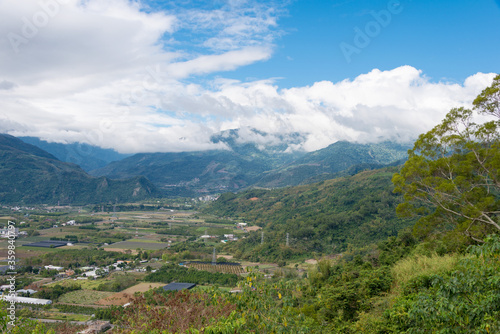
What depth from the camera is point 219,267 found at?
46.2 metres

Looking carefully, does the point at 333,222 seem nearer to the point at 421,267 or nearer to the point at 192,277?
the point at 192,277

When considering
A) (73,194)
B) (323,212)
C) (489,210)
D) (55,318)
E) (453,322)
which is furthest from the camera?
(73,194)

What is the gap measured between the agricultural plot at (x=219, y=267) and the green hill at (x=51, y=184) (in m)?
106

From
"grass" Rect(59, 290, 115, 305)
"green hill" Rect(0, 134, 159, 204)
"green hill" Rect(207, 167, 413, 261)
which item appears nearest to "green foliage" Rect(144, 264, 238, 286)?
"grass" Rect(59, 290, 115, 305)

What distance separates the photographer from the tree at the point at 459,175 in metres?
13.5

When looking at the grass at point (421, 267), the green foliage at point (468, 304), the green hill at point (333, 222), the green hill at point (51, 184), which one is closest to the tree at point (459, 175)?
the grass at point (421, 267)

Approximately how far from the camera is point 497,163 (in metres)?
13.0

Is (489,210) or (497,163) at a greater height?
(497,163)

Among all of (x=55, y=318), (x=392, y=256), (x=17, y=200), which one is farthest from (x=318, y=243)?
(x=17, y=200)

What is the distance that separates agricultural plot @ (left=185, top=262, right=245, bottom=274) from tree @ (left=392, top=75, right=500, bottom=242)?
32.1 m

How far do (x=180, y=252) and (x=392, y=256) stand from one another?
45204 mm

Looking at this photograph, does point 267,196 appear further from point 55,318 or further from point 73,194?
point 73,194

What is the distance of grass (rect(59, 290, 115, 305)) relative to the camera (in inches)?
1291

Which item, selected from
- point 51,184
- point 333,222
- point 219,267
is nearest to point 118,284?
point 219,267
